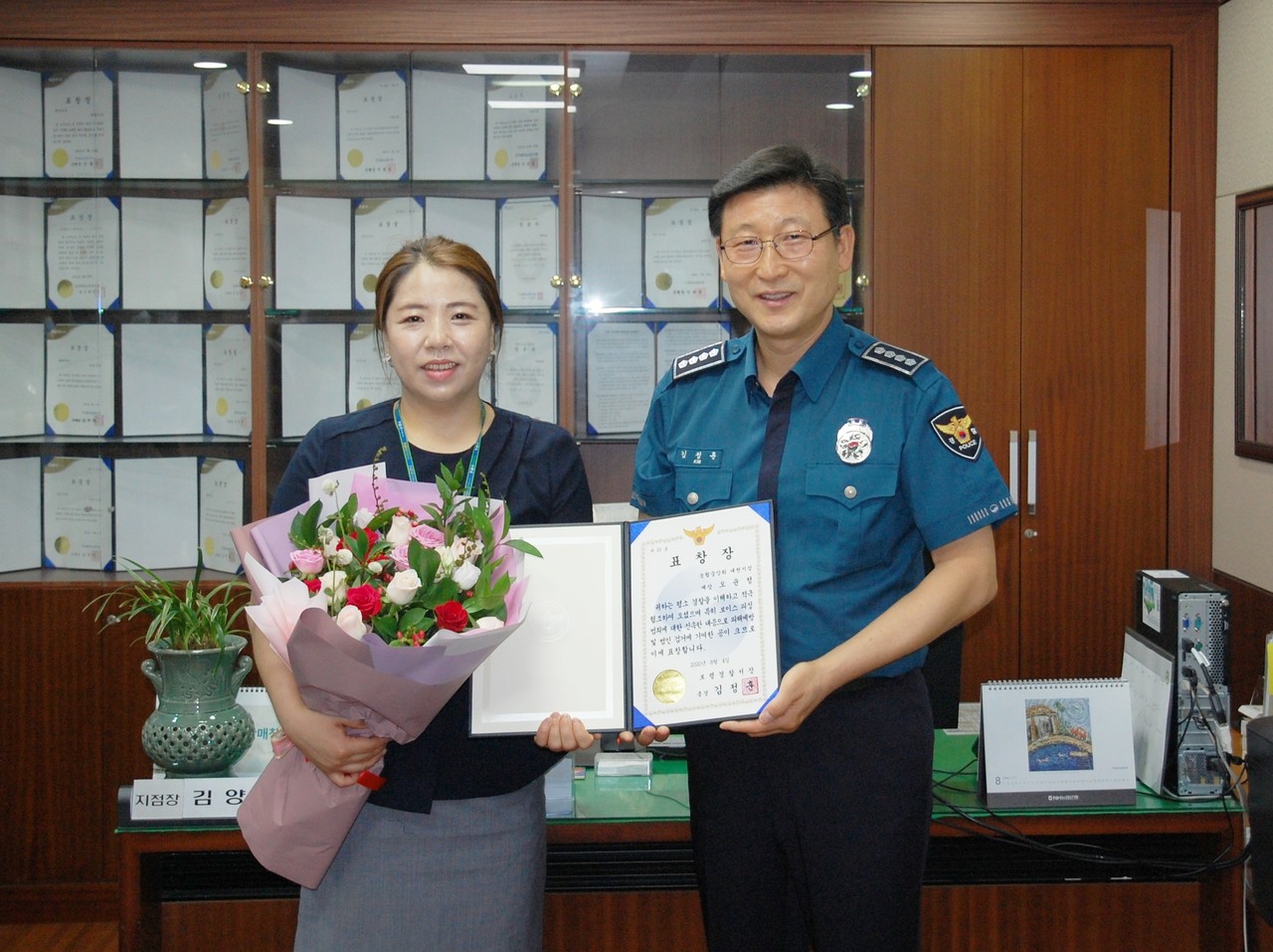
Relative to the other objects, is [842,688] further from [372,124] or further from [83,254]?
[83,254]

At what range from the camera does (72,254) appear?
134 inches

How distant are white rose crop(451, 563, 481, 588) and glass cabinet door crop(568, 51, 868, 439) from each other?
2.08 metres

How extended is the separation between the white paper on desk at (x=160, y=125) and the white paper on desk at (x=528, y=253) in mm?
935

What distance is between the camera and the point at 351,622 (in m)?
1.30

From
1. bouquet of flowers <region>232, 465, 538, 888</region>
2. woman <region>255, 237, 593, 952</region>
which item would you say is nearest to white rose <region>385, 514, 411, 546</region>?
bouquet of flowers <region>232, 465, 538, 888</region>

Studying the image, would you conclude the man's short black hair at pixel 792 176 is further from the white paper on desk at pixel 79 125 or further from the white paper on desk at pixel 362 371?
the white paper on desk at pixel 79 125

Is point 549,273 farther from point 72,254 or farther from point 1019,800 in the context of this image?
point 1019,800

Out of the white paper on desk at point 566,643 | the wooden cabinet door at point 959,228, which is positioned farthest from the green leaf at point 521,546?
the wooden cabinet door at point 959,228

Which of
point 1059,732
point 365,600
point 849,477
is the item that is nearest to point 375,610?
point 365,600

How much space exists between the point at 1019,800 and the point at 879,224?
1.79 meters

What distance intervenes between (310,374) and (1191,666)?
96.9 inches

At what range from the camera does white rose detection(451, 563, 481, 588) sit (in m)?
1.36

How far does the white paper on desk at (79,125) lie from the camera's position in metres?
3.33

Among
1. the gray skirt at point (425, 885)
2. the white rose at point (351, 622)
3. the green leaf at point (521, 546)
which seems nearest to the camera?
the white rose at point (351, 622)
